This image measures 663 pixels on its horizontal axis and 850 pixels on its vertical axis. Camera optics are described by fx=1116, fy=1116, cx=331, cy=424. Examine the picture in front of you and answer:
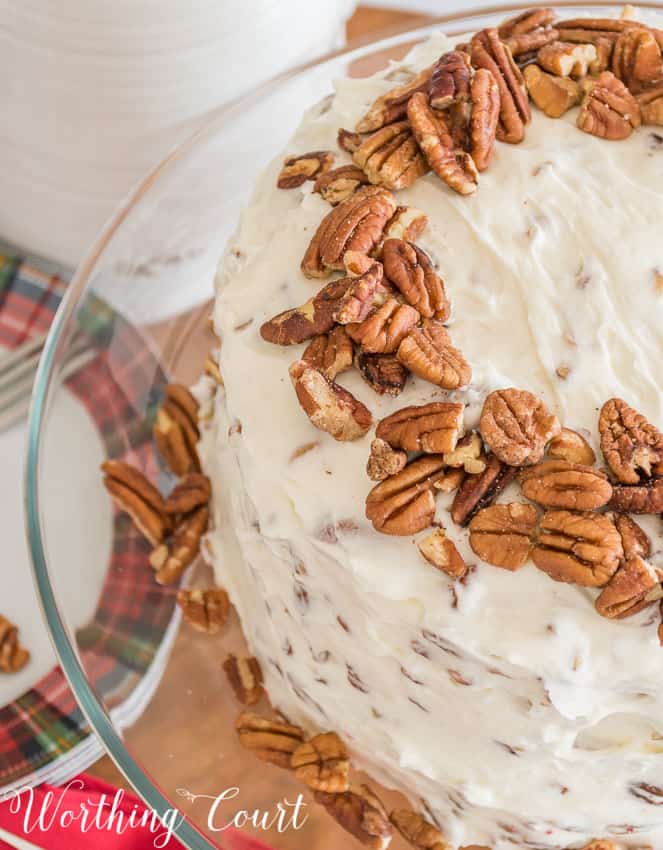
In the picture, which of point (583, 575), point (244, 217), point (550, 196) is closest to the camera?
point (583, 575)

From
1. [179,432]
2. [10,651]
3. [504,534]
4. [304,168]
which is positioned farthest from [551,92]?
[10,651]

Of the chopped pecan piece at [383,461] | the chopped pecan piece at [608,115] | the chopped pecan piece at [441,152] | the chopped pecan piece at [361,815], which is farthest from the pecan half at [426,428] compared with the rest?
the chopped pecan piece at [361,815]

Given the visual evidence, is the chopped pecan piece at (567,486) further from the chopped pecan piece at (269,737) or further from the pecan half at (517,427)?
the chopped pecan piece at (269,737)

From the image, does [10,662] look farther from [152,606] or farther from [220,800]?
[220,800]

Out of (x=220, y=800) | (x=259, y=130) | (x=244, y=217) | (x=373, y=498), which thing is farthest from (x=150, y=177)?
(x=220, y=800)

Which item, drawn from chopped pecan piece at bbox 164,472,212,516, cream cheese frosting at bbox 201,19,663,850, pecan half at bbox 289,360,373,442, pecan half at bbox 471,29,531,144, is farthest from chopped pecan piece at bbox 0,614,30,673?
pecan half at bbox 471,29,531,144

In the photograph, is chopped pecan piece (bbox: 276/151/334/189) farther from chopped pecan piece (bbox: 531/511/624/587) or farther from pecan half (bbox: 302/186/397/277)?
chopped pecan piece (bbox: 531/511/624/587)
